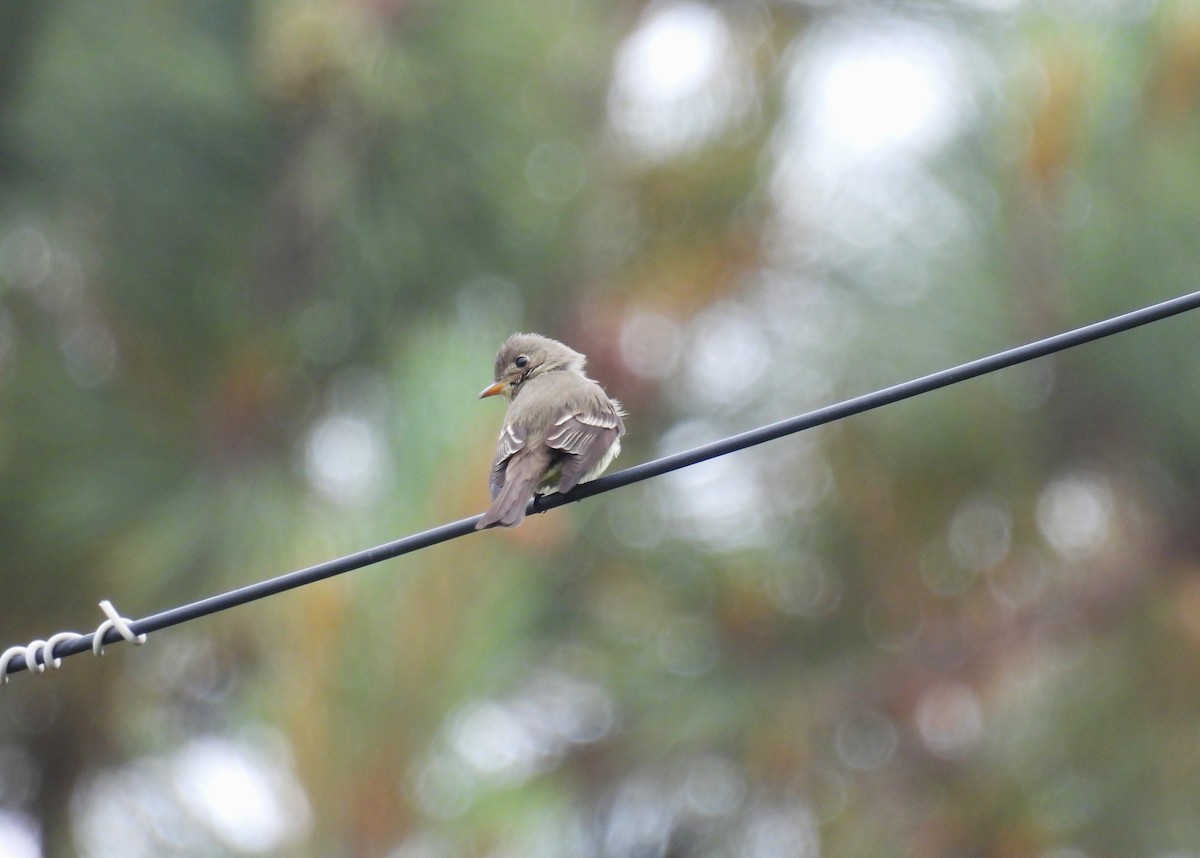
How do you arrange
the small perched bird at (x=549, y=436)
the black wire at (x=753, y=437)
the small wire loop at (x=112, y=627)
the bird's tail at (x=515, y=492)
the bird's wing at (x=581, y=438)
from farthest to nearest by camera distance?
the bird's wing at (x=581, y=438) → the small perched bird at (x=549, y=436) → the bird's tail at (x=515, y=492) → the small wire loop at (x=112, y=627) → the black wire at (x=753, y=437)

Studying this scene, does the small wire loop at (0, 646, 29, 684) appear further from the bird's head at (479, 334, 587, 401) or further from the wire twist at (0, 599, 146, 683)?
the bird's head at (479, 334, 587, 401)

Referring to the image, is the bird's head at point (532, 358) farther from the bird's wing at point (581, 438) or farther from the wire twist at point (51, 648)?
the wire twist at point (51, 648)

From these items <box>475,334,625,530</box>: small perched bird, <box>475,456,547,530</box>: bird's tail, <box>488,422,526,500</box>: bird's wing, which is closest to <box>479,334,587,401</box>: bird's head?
<box>475,334,625,530</box>: small perched bird

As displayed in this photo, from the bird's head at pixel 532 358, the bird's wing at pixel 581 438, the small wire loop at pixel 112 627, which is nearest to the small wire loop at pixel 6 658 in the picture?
the small wire loop at pixel 112 627

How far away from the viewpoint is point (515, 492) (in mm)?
3434

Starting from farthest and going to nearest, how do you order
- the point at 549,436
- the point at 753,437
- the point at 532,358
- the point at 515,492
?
1. the point at 532,358
2. the point at 549,436
3. the point at 515,492
4. the point at 753,437

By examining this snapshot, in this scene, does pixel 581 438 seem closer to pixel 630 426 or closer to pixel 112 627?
pixel 630 426

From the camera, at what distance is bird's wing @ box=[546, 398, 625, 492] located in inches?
146

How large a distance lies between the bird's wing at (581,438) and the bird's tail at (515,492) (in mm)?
63

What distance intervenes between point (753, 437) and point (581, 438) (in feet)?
3.91

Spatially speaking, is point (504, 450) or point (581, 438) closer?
point (504, 450)

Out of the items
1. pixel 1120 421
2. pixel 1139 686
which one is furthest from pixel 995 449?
pixel 1139 686

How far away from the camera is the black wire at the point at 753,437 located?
248cm

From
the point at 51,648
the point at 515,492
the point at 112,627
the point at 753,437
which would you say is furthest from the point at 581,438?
the point at 51,648
